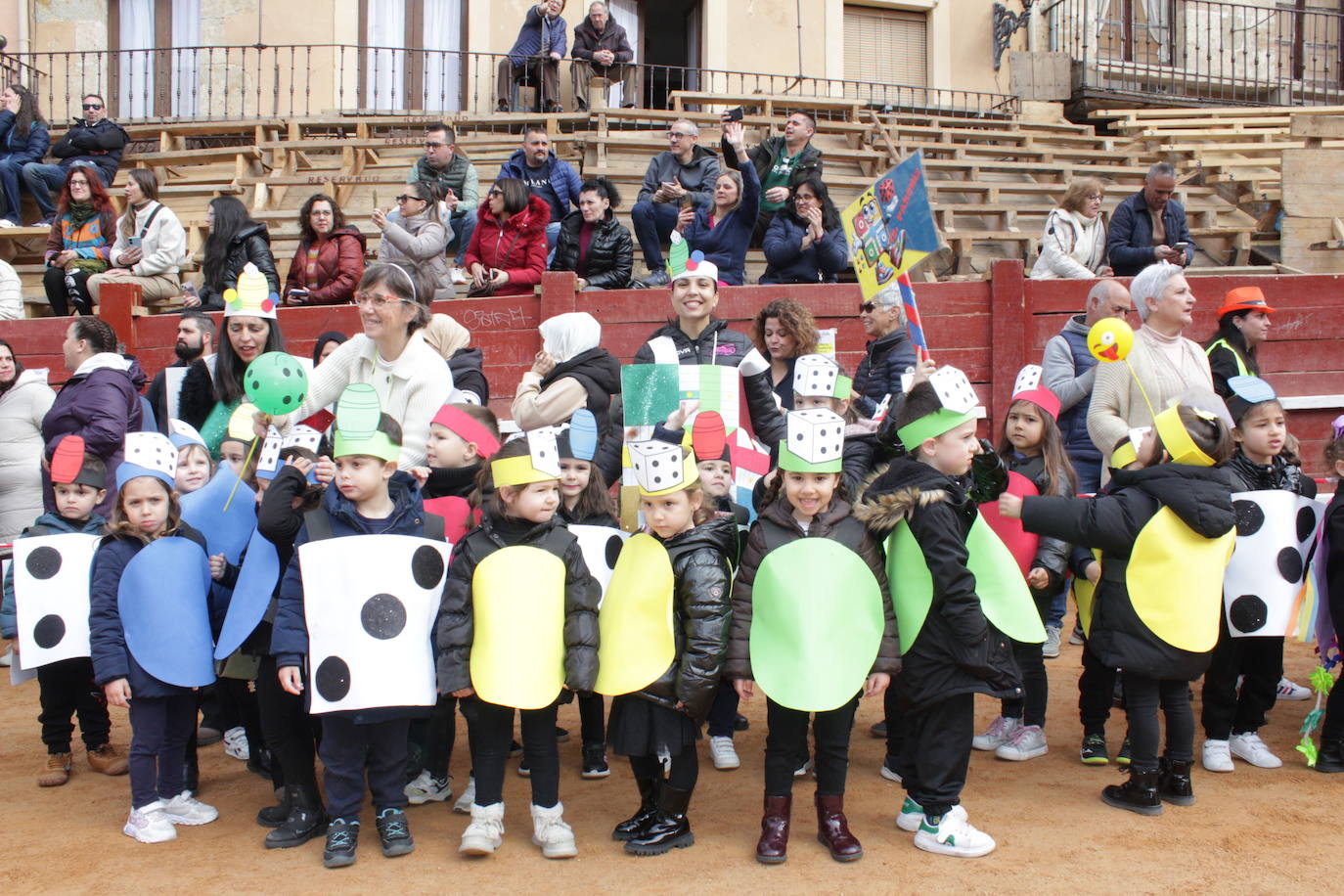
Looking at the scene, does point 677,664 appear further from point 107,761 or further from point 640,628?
point 107,761

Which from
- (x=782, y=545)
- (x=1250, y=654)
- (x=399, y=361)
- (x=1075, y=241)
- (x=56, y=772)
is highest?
(x=1075, y=241)

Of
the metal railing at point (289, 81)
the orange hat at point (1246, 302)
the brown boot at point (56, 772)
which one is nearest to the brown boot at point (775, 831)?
the brown boot at point (56, 772)

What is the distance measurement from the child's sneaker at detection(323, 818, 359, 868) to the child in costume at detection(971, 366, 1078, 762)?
9.24 ft

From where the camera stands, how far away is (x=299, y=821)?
470 centimetres

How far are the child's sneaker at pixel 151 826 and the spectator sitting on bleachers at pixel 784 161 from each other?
21.2 ft

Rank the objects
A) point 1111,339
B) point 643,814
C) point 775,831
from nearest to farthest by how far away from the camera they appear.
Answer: point 775,831 → point 643,814 → point 1111,339

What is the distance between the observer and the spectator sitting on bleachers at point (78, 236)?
1027 centimetres

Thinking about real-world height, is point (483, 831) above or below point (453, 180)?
below

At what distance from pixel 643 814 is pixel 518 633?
2.79 feet

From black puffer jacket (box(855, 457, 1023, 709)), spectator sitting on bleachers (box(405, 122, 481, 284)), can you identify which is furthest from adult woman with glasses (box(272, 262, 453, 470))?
spectator sitting on bleachers (box(405, 122, 481, 284))

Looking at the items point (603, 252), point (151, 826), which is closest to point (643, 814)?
point (151, 826)

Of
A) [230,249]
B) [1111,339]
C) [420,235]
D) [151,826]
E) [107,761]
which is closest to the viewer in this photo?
[151,826]

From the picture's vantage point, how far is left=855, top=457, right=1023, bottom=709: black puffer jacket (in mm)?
4469

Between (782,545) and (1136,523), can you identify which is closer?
(782,545)
